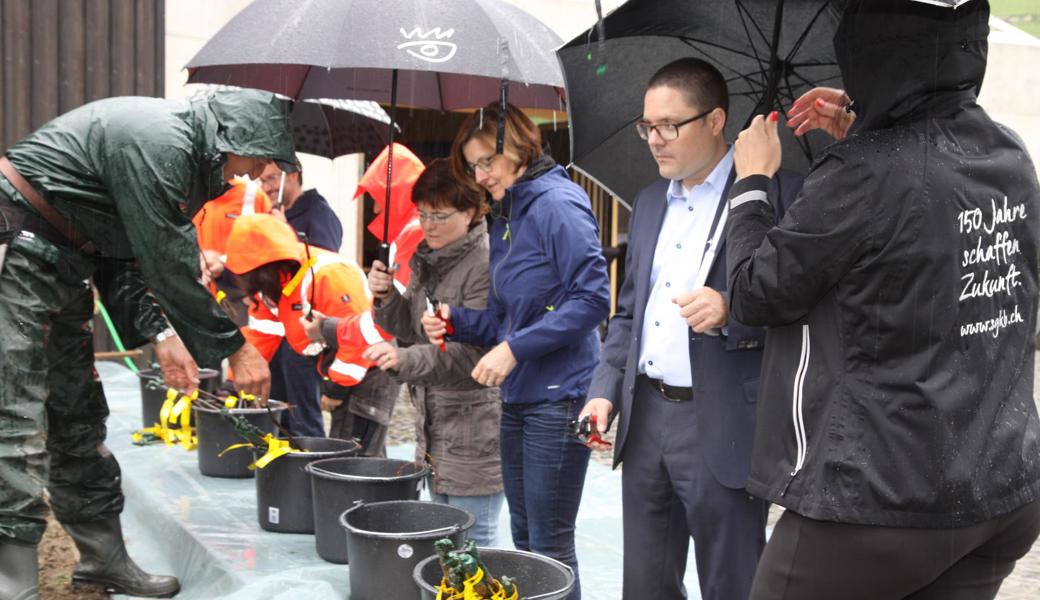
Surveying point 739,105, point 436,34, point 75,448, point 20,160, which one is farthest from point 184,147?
point 739,105

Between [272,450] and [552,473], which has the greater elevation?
[552,473]

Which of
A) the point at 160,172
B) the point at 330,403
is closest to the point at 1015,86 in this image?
the point at 330,403

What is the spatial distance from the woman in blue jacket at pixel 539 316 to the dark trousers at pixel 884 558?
1392mm

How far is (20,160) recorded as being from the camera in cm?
348

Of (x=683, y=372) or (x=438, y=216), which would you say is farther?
(x=438, y=216)

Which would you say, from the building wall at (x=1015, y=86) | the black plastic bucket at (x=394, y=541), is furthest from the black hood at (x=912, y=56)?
the building wall at (x=1015, y=86)

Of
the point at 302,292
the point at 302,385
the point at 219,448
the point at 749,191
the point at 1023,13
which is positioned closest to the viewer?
the point at 1023,13

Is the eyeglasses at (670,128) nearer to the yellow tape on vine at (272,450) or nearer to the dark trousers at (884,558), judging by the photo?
the dark trousers at (884,558)

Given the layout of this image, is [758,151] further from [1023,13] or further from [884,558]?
[884,558]

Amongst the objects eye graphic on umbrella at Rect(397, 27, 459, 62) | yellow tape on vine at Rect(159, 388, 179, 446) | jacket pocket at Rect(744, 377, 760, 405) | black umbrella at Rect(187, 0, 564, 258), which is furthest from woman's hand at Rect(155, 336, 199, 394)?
jacket pocket at Rect(744, 377, 760, 405)

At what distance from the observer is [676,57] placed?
2.90 meters

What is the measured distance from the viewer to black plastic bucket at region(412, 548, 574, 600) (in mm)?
2807

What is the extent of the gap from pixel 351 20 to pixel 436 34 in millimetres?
306

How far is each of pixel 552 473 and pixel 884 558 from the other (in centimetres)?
158
